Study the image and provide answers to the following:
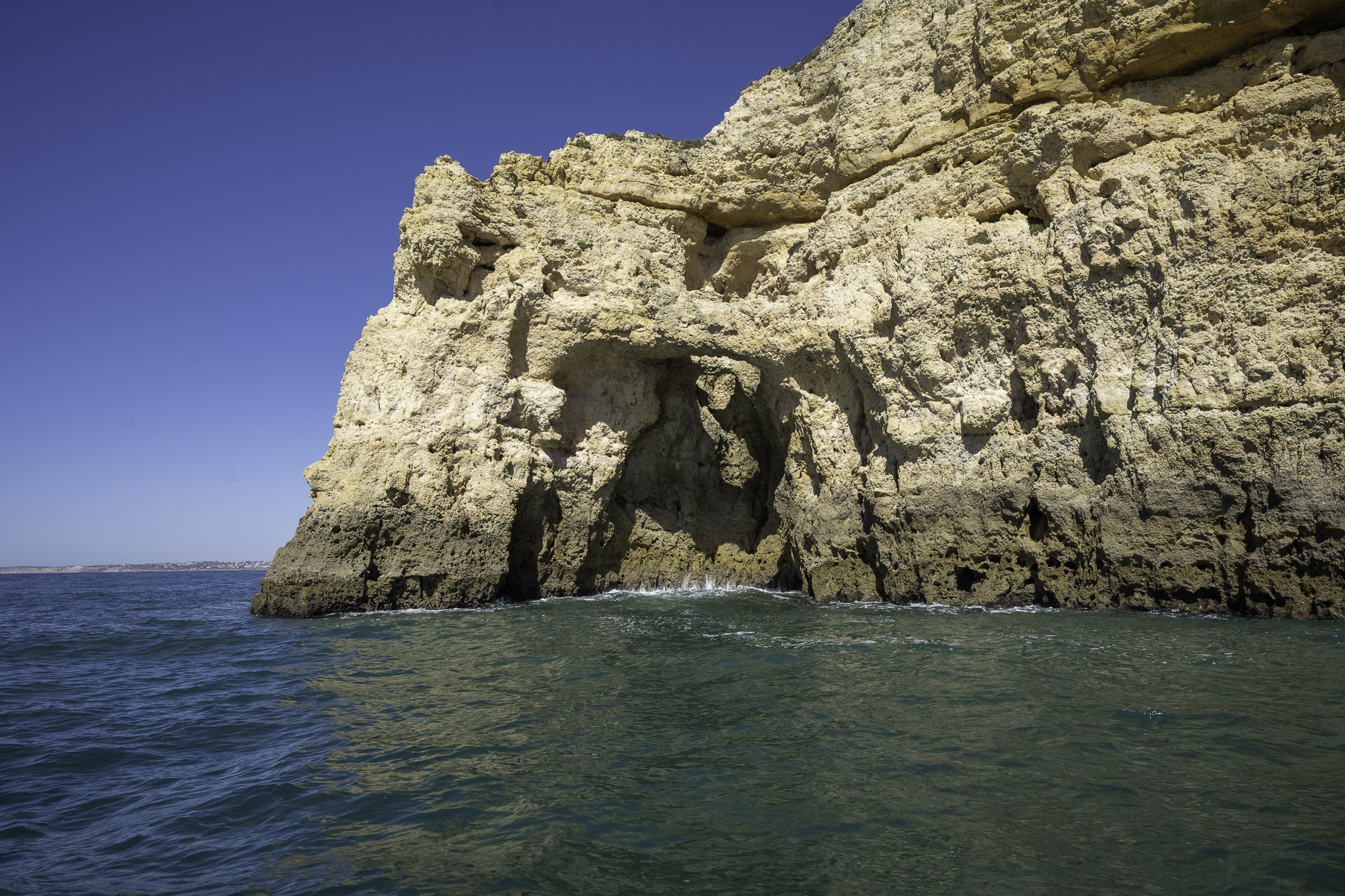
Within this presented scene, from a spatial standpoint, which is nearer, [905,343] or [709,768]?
[709,768]

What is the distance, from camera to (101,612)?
874 inches

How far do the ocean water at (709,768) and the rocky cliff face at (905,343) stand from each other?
3.28 m

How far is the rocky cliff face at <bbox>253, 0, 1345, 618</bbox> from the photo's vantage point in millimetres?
12414

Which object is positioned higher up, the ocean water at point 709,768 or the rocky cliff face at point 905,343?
the rocky cliff face at point 905,343

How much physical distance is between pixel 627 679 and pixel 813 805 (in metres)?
4.38

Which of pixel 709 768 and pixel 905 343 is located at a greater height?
pixel 905 343

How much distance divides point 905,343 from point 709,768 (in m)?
12.7

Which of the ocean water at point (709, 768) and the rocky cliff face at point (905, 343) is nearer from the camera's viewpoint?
the ocean water at point (709, 768)

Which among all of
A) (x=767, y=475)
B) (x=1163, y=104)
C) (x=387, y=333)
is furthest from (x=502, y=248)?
(x=1163, y=104)

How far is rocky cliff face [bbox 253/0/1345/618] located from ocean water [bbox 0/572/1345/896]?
328 cm

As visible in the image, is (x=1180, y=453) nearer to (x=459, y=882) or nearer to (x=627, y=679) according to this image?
(x=627, y=679)

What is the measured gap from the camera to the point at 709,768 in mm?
6090

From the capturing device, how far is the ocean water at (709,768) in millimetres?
4453

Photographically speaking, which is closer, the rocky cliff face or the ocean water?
the ocean water
